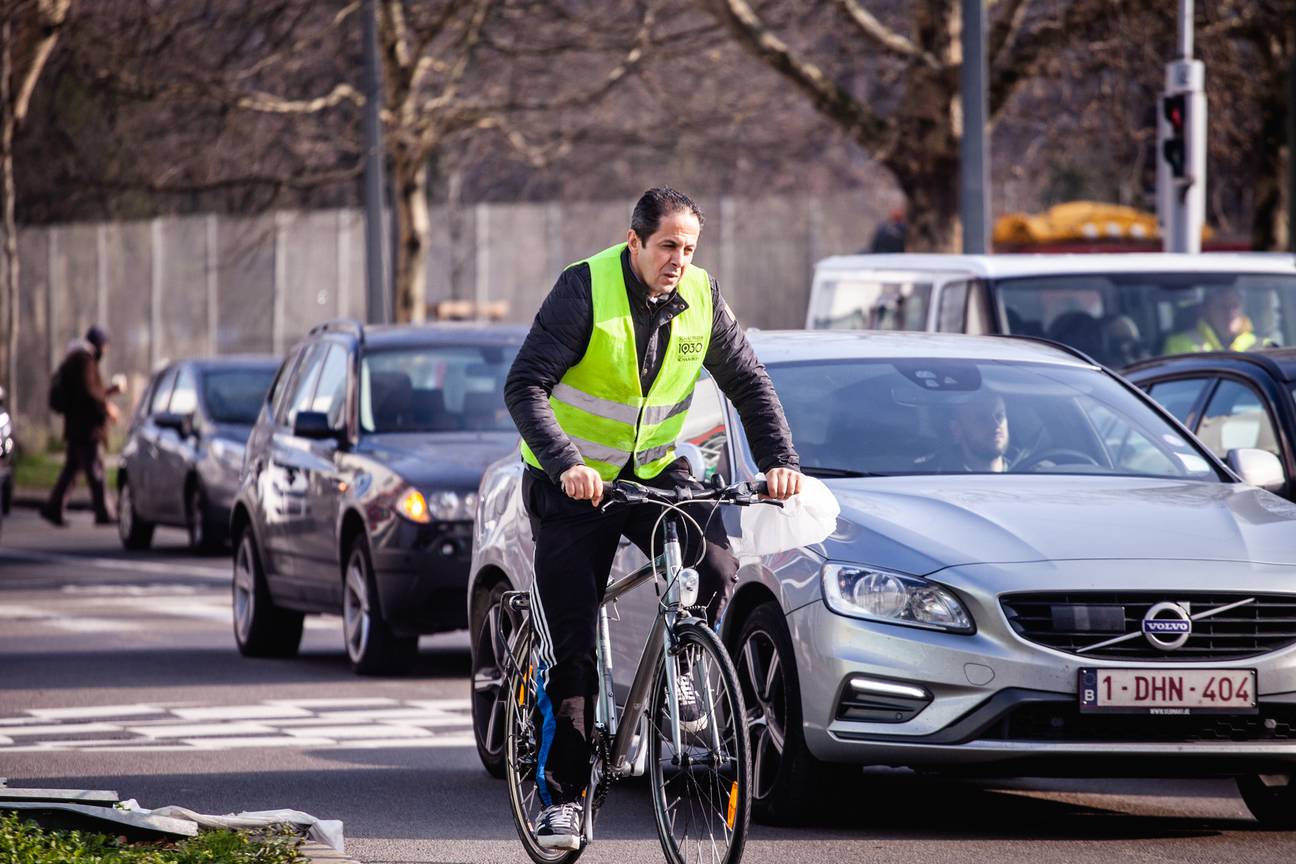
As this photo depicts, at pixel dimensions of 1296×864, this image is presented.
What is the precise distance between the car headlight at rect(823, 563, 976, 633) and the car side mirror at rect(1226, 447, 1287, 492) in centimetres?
163

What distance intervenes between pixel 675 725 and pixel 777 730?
120 cm

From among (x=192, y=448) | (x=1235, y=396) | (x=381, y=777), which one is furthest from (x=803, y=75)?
(x=381, y=777)

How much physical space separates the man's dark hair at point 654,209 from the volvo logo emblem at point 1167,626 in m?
1.69

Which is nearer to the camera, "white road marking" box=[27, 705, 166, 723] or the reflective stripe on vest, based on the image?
the reflective stripe on vest

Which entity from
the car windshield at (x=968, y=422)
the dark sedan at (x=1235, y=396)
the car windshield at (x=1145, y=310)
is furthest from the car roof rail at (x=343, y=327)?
the car windshield at (x=968, y=422)

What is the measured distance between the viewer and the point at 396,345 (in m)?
13.4

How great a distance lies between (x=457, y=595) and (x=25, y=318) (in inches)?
1124

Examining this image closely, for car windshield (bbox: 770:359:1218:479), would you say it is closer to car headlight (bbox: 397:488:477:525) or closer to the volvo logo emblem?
the volvo logo emblem

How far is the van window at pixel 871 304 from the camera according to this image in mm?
13695

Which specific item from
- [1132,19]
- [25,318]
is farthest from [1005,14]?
[25,318]

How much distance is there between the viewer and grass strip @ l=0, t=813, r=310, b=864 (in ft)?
19.8

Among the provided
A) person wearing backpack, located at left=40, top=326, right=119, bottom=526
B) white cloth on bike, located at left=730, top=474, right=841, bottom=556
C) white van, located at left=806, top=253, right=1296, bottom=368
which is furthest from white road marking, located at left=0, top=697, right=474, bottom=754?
person wearing backpack, located at left=40, top=326, right=119, bottom=526

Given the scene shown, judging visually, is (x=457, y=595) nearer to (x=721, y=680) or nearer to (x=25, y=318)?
(x=721, y=680)

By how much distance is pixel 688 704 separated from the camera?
612 cm
